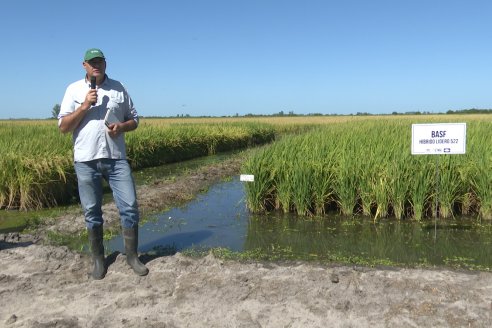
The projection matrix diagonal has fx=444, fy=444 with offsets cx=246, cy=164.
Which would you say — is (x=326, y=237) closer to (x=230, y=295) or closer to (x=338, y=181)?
(x=338, y=181)

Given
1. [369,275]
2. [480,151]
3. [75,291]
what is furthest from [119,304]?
[480,151]

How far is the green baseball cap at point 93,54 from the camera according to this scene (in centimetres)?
360

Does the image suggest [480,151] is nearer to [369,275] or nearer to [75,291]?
[369,275]

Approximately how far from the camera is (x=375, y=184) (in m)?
6.72

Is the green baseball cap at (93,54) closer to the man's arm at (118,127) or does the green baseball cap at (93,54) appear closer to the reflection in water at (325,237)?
A: the man's arm at (118,127)

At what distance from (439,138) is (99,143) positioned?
14.0ft

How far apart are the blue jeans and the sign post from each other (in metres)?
3.81

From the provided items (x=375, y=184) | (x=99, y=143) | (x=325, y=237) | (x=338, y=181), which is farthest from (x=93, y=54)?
(x=375, y=184)

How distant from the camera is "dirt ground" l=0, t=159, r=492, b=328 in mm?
3021

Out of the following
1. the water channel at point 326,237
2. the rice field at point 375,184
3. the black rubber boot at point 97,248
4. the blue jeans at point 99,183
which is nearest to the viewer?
the blue jeans at point 99,183

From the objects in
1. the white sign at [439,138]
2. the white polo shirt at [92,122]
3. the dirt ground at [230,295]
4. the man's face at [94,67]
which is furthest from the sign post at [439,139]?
the man's face at [94,67]

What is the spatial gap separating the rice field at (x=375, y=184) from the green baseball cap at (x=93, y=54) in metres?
3.88

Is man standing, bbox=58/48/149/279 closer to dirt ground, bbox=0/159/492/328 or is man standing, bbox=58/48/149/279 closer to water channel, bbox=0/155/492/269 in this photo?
dirt ground, bbox=0/159/492/328

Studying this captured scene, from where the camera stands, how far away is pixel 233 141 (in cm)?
2319
